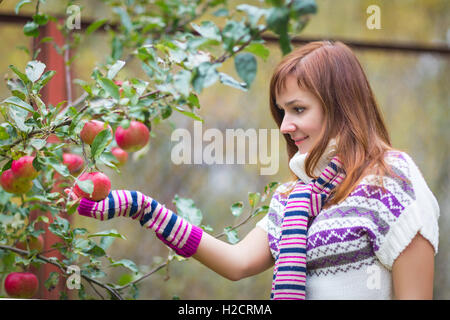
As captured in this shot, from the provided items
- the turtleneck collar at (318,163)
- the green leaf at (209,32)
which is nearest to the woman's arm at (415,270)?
the turtleneck collar at (318,163)

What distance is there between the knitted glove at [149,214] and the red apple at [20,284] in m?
0.35

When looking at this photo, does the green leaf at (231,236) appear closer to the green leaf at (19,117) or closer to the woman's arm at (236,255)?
the woman's arm at (236,255)

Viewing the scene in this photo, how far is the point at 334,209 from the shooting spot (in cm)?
110

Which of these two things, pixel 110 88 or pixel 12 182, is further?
pixel 12 182

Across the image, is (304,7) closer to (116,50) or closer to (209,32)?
(209,32)

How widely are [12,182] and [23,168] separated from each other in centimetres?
7

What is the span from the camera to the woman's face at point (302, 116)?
1.15 meters

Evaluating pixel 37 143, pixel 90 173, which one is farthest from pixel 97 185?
pixel 37 143

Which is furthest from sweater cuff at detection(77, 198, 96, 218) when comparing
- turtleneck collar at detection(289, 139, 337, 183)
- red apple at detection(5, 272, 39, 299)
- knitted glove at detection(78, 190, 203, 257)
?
turtleneck collar at detection(289, 139, 337, 183)

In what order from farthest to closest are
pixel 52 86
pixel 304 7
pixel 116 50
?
1. pixel 52 86
2. pixel 116 50
3. pixel 304 7

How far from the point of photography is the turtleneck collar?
1145mm

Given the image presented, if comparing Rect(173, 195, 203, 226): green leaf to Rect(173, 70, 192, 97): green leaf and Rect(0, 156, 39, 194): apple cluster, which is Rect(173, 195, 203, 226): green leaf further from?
Rect(173, 70, 192, 97): green leaf

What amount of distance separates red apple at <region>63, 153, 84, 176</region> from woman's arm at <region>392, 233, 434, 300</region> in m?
0.85
